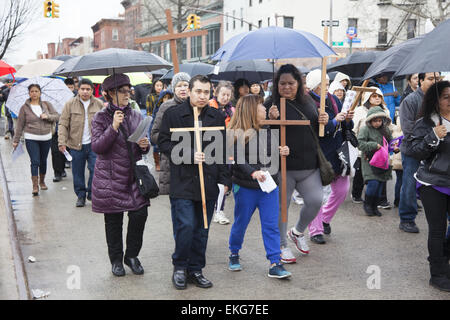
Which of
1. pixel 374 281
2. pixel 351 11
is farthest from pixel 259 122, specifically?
pixel 351 11

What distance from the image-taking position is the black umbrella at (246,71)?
373 inches

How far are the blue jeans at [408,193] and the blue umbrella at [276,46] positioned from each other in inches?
80.1

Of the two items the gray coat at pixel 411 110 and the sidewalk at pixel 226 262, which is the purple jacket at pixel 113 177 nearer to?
the sidewalk at pixel 226 262

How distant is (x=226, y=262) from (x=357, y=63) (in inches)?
261

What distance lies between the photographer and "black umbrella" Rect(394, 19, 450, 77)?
390cm

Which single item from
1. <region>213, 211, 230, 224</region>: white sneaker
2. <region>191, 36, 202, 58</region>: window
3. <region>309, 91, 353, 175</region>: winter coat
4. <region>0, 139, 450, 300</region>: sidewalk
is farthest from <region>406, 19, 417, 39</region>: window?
<region>309, 91, 353, 175</region>: winter coat

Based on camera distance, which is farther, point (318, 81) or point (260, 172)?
point (318, 81)

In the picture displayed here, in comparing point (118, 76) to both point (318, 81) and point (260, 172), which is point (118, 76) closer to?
point (260, 172)

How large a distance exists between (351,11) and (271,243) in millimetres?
40486

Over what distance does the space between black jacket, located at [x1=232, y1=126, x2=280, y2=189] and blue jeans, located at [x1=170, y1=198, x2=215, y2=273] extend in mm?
378

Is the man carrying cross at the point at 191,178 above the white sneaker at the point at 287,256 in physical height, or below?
above

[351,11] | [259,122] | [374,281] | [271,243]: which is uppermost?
[351,11]

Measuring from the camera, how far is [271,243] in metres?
5.01

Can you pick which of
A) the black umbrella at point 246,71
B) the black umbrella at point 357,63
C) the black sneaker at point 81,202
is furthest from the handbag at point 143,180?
the black umbrella at point 357,63
